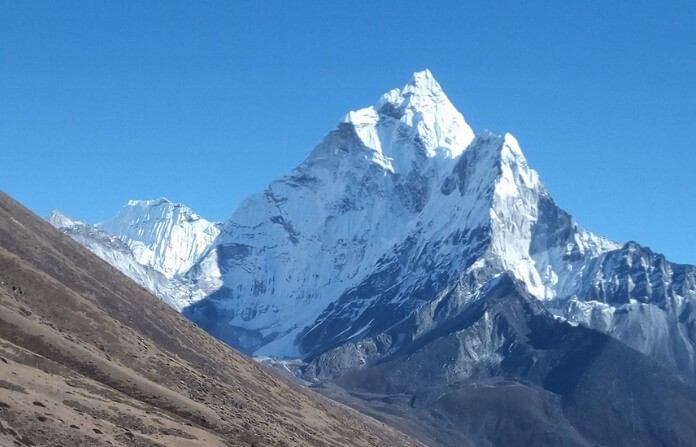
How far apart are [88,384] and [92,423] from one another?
21.8 m

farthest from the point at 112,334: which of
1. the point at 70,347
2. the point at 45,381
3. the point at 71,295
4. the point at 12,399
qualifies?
the point at 12,399

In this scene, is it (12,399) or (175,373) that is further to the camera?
(175,373)

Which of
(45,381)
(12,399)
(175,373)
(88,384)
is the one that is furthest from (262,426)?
(12,399)

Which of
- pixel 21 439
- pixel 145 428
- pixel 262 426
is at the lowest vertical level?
pixel 21 439

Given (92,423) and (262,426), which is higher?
(262,426)

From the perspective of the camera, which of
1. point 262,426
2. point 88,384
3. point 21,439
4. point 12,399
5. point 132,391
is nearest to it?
point 21,439

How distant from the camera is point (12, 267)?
192250mm

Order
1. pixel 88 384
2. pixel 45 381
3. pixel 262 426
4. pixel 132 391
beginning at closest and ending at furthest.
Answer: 1. pixel 45 381
2. pixel 88 384
3. pixel 132 391
4. pixel 262 426

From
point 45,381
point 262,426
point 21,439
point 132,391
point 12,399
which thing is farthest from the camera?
point 262,426

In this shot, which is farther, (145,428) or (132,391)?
(132,391)

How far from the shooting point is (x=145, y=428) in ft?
479

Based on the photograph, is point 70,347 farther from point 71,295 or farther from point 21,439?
point 21,439

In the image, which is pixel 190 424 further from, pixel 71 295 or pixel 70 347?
pixel 71 295

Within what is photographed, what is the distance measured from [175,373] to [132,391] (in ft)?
84.5
